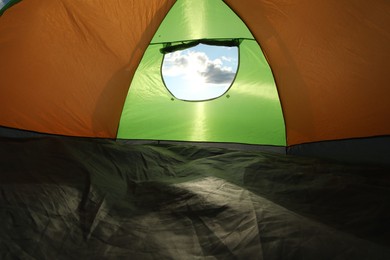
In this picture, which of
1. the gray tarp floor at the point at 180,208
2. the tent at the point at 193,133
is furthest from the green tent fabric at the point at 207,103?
the gray tarp floor at the point at 180,208

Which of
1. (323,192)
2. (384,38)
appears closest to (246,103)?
(384,38)

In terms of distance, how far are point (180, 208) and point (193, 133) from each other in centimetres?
117

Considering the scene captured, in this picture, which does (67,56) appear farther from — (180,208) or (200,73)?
(180,208)

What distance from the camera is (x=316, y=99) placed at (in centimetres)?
166

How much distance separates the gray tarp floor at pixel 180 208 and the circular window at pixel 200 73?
813 millimetres

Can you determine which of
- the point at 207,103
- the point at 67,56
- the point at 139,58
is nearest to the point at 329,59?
the point at 207,103

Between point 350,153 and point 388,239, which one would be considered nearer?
point 388,239

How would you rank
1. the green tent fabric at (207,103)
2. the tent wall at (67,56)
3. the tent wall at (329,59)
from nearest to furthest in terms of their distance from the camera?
the tent wall at (329,59), the tent wall at (67,56), the green tent fabric at (207,103)

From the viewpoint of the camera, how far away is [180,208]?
2.99ft

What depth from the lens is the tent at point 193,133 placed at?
0.75 metres

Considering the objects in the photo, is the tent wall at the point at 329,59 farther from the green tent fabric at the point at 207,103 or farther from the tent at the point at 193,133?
the green tent fabric at the point at 207,103

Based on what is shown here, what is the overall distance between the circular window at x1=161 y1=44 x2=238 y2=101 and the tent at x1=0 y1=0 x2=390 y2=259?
0.18 ft

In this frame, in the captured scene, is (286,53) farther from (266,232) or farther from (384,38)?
(266,232)

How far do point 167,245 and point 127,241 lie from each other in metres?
0.10
